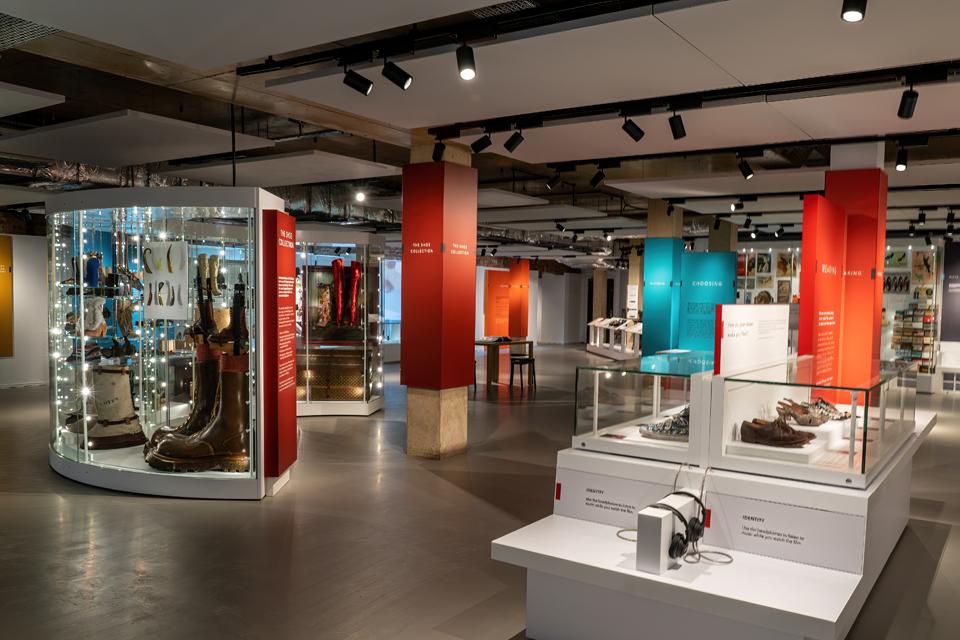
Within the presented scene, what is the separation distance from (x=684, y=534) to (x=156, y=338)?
598 cm

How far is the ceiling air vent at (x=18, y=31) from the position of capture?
15.7 ft

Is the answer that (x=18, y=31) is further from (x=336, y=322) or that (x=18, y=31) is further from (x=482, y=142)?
(x=336, y=322)

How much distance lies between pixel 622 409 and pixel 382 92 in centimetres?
322

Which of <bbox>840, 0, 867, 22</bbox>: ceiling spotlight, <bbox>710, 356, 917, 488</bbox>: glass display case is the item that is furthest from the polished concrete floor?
<bbox>840, 0, 867, 22</bbox>: ceiling spotlight

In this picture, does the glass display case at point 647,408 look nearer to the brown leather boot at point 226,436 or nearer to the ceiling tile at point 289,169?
the brown leather boot at point 226,436

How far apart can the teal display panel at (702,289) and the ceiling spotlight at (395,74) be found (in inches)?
364

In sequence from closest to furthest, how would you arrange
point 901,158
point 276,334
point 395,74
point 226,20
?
point 226,20
point 395,74
point 276,334
point 901,158

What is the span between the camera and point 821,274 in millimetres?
6656

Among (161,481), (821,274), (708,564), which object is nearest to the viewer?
(708,564)

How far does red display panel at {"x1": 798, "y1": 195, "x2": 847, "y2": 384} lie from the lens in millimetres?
6480

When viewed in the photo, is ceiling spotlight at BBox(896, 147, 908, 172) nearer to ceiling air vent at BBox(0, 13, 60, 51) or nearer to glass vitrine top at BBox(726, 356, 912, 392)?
glass vitrine top at BBox(726, 356, 912, 392)

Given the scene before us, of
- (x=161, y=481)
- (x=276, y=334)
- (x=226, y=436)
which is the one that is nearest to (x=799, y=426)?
(x=276, y=334)

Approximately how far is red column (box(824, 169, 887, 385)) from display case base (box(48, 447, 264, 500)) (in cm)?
582

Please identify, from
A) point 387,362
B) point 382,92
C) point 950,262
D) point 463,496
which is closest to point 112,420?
point 463,496
